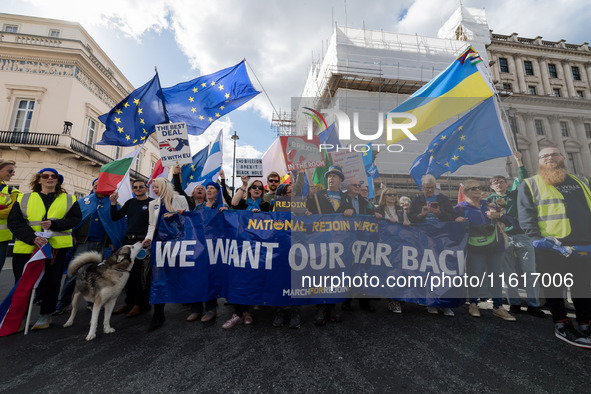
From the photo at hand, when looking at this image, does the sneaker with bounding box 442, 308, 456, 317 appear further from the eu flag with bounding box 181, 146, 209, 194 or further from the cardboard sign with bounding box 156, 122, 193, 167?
the eu flag with bounding box 181, 146, 209, 194

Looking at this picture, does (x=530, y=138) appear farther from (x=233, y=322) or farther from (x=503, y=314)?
(x=233, y=322)

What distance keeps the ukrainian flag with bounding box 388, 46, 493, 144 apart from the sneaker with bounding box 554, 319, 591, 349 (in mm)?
3224

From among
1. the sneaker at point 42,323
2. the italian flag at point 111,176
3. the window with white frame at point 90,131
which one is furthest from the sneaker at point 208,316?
the window with white frame at point 90,131

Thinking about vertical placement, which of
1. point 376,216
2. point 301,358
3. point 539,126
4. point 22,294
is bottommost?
point 301,358

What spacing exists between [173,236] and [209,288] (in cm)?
88

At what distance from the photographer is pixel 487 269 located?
13.0 feet

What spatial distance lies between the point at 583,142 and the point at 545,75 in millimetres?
9639

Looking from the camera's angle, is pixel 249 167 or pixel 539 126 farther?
pixel 539 126

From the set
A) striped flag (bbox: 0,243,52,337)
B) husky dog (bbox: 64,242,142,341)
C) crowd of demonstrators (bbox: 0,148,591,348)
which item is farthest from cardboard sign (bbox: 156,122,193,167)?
striped flag (bbox: 0,243,52,337)

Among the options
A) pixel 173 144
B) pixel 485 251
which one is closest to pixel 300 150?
pixel 173 144

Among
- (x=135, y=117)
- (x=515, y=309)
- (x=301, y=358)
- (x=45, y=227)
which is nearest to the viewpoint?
(x=301, y=358)

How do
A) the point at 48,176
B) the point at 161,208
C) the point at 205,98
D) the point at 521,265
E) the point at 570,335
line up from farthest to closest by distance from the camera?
the point at 205,98, the point at 521,265, the point at 161,208, the point at 48,176, the point at 570,335

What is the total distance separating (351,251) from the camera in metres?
3.70

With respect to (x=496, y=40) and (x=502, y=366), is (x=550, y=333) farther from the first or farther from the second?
(x=496, y=40)
